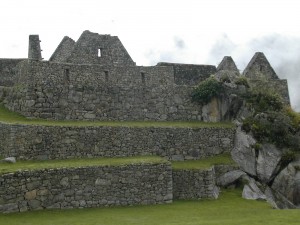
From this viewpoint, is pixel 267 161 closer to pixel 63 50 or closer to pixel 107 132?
pixel 107 132

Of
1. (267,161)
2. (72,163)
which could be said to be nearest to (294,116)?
(267,161)

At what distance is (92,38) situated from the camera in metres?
34.1

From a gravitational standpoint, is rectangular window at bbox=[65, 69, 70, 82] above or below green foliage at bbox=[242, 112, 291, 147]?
above

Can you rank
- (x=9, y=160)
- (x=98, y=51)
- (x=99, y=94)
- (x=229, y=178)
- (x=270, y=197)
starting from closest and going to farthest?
(x=9, y=160)
(x=270, y=197)
(x=229, y=178)
(x=99, y=94)
(x=98, y=51)

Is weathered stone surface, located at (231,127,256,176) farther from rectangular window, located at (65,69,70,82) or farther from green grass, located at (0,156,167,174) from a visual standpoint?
rectangular window, located at (65,69,70,82)

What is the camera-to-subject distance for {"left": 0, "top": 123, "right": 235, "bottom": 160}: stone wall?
2417 centimetres

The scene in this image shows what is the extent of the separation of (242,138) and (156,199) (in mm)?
8478

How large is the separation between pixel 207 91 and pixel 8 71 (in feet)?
43.0

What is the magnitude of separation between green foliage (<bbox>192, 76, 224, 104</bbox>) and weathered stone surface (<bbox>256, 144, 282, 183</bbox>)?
5.14 m

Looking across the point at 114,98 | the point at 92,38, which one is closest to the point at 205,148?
the point at 114,98

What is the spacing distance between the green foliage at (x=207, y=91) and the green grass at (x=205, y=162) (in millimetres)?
4302

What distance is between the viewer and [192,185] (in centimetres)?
2572

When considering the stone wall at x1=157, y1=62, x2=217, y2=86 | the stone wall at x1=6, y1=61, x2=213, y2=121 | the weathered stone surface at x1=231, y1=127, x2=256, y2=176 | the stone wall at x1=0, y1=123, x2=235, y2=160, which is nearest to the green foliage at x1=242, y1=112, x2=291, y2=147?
the weathered stone surface at x1=231, y1=127, x2=256, y2=176

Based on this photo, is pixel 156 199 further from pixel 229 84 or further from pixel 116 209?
pixel 229 84
